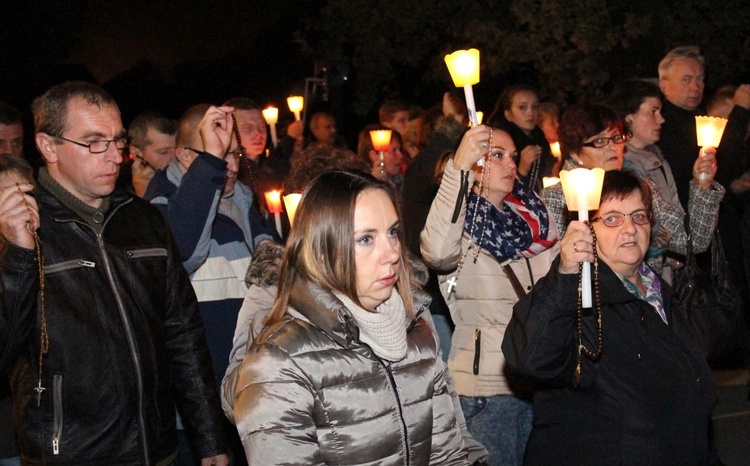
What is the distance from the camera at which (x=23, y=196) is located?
11.1 feet

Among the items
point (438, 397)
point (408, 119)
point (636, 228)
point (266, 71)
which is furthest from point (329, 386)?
point (266, 71)

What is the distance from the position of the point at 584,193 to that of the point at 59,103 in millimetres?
2292

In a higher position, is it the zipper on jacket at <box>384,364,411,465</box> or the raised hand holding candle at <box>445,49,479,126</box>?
the raised hand holding candle at <box>445,49,479,126</box>

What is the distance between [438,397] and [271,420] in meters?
0.69

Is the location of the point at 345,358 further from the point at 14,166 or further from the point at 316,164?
the point at 14,166

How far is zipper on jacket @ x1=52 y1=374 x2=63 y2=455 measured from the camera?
3525mm

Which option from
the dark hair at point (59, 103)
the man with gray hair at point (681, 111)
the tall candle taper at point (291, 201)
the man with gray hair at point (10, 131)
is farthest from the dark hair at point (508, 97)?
the dark hair at point (59, 103)

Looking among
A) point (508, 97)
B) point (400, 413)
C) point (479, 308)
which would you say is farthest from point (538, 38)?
point (400, 413)

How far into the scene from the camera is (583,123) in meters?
5.57

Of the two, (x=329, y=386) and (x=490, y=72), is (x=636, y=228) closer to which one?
A: (x=329, y=386)

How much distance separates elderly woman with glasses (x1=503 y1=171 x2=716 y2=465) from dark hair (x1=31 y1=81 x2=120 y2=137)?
6.87 ft

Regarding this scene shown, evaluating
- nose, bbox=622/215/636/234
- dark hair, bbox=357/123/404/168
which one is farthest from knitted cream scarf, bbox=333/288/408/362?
dark hair, bbox=357/123/404/168

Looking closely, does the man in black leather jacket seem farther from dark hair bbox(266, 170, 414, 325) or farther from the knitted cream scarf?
the knitted cream scarf

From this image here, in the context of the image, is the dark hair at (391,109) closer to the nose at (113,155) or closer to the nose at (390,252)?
the nose at (113,155)
